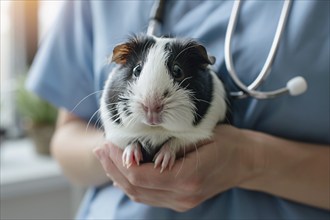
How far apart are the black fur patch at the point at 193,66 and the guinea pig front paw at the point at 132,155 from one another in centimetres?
9

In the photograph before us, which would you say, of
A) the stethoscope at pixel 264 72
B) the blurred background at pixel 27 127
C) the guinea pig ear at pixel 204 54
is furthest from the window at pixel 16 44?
the guinea pig ear at pixel 204 54

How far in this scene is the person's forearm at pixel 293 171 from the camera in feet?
2.33

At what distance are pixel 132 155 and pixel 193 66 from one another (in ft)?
0.48

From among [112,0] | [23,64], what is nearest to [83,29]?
[112,0]

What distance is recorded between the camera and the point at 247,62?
0.70m

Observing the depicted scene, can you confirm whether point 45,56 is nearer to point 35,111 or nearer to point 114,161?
point 114,161

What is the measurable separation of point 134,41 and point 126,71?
4 cm

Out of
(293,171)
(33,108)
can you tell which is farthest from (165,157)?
(33,108)

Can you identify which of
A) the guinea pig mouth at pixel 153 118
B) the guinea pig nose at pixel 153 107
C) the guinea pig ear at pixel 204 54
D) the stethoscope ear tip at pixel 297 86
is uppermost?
the guinea pig ear at pixel 204 54

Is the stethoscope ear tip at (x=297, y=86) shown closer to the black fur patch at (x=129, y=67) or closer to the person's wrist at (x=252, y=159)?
the person's wrist at (x=252, y=159)

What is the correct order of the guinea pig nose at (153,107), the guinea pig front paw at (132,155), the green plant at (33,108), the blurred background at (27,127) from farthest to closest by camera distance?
the green plant at (33,108) < the blurred background at (27,127) < the guinea pig front paw at (132,155) < the guinea pig nose at (153,107)

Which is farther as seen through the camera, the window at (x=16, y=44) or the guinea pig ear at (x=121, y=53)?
the window at (x=16, y=44)

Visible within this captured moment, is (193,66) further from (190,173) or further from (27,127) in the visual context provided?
(27,127)

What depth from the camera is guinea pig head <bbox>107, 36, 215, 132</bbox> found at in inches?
20.5
